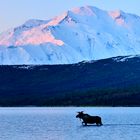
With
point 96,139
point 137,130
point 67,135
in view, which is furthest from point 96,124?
point 96,139

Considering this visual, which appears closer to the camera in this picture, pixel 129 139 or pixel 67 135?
pixel 129 139

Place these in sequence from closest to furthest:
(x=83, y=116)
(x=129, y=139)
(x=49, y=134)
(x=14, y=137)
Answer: (x=129, y=139), (x=14, y=137), (x=49, y=134), (x=83, y=116)

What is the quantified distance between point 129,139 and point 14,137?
12.8 m

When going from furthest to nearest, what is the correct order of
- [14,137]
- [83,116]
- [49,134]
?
1. [83,116]
2. [49,134]
3. [14,137]

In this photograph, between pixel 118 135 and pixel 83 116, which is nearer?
pixel 118 135

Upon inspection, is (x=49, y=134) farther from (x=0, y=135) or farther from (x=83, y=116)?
(x=83, y=116)

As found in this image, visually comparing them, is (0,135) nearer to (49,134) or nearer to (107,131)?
(49,134)

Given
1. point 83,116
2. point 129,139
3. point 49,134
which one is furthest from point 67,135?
point 83,116

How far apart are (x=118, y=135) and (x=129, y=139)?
5.98m

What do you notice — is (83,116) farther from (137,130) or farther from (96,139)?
(96,139)

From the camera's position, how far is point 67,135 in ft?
240

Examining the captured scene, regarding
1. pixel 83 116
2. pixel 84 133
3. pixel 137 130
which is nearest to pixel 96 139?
pixel 84 133

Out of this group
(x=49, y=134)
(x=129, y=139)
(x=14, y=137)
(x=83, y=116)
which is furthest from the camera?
(x=83, y=116)

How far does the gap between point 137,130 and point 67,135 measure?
10743mm
